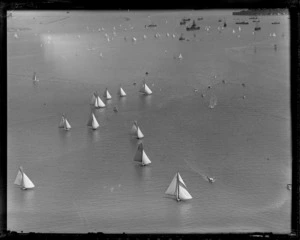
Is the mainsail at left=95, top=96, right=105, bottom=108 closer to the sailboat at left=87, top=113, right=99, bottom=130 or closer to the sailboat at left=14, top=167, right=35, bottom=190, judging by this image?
the sailboat at left=87, top=113, right=99, bottom=130

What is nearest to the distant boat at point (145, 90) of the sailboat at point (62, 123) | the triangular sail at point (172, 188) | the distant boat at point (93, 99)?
the distant boat at point (93, 99)

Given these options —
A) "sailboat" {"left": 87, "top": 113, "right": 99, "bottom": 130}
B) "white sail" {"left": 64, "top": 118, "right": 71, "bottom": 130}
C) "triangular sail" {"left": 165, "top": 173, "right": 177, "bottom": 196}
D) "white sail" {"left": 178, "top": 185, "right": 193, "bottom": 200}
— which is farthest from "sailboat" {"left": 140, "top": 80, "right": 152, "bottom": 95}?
"white sail" {"left": 178, "top": 185, "right": 193, "bottom": 200}

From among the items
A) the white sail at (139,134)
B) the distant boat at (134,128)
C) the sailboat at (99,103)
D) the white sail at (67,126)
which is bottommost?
the white sail at (139,134)

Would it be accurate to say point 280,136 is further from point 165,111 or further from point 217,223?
point 217,223

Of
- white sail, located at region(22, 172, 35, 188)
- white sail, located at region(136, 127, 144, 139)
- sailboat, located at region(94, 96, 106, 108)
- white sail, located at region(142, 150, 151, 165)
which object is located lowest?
white sail, located at region(22, 172, 35, 188)

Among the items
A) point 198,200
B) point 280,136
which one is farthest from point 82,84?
point 198,200

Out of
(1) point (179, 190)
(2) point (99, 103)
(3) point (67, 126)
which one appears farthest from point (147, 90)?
(1) point (179, 190)

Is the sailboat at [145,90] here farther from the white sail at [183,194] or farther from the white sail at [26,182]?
the white sail at [183,194]
